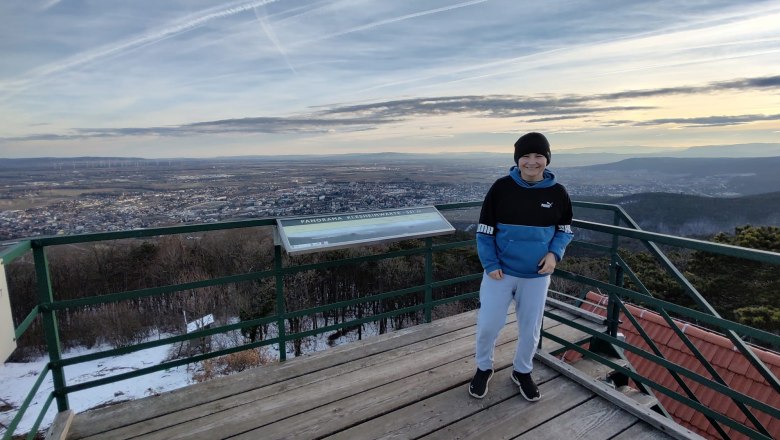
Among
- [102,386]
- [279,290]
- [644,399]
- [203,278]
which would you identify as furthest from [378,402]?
[203,278]

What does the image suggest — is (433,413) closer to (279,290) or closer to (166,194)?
(279,290)

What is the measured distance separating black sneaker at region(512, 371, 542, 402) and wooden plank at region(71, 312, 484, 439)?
3.41 feet

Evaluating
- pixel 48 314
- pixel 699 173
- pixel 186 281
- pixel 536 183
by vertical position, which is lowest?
pixel 186 281

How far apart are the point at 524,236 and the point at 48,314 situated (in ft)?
10.2

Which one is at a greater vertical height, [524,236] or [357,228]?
[524,236]

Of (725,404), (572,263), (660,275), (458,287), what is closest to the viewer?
(725,404)

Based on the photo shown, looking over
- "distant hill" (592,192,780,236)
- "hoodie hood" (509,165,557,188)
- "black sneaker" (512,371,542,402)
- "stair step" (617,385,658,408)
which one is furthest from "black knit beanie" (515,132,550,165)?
"distant hill" (592,192,780,236)

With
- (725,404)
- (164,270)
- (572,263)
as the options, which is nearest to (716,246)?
(725,404)

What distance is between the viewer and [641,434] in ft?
8.50

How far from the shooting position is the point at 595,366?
3715mm

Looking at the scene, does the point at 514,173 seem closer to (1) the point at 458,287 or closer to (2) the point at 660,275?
(2) the point at 660,275

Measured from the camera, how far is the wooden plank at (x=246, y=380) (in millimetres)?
2799

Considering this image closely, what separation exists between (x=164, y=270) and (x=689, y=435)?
31.2 m

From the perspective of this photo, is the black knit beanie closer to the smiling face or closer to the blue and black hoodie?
the smiling face
